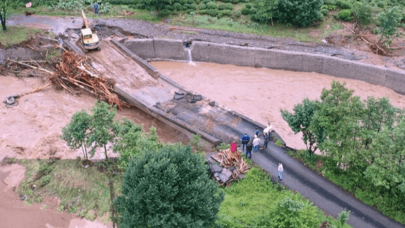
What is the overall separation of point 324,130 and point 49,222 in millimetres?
13582

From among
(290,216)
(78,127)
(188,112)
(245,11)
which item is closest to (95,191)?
(78,127)

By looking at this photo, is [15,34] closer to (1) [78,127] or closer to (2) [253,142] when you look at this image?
(1) [78,127]

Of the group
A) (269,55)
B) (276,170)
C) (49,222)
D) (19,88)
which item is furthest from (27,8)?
(276,170)

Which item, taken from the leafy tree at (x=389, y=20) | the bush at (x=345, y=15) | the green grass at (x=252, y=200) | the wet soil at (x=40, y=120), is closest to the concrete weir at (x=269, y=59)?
the leafy tree at (x=389, y=20)

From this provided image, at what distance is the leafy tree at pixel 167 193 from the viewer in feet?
38.9

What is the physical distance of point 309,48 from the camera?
3288 centimetres

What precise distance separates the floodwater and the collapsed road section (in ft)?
10.1

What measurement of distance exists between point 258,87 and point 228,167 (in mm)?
11967

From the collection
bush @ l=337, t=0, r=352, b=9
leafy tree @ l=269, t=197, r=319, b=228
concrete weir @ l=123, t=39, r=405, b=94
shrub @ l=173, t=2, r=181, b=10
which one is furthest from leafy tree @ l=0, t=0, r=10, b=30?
bush @ l=337, t=0, r=352, b=9

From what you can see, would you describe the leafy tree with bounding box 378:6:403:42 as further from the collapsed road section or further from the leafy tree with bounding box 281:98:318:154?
the leafy tree with bounding box 281:98:318:154

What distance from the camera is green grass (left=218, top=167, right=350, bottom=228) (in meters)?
15.8

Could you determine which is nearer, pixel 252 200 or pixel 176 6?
pixel 252 200

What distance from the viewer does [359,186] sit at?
17.9m

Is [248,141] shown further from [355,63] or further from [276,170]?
[355,63]
